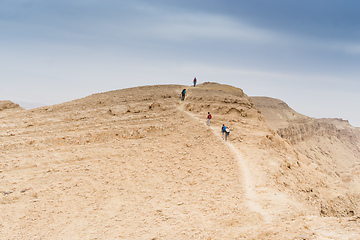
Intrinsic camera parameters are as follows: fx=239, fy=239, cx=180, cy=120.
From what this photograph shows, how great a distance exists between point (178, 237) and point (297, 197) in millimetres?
7386

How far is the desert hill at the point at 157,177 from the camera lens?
9.42 m

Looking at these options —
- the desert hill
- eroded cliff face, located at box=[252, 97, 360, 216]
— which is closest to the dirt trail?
the desert hill

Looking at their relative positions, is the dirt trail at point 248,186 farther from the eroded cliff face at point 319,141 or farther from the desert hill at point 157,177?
the eroded cliff face at point 319,141

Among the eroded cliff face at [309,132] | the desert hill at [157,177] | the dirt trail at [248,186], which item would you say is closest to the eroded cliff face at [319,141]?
the eroded cliff face at [309,132]

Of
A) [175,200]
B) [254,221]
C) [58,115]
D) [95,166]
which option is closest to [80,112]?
[58,115]

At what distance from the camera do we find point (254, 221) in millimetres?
8656

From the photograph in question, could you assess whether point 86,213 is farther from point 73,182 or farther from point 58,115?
point 58,115

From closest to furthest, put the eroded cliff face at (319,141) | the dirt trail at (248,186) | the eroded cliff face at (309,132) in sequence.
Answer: the dirt trail at (248,186) → the eroded cliff face at (319,141) → the eroded cliff face at (309,132)

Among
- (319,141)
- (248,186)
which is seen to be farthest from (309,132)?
(248,186)

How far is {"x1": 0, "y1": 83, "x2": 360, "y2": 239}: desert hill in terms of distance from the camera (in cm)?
942

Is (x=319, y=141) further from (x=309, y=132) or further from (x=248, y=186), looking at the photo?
→ (x=248, y=186)

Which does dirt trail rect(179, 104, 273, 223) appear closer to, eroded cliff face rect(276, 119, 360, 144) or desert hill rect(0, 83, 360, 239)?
desert hill rect(0, 83, 360, 239)

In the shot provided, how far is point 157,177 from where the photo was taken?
14.6 metres

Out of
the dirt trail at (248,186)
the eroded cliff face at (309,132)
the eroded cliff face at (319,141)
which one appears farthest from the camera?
the eroded cliff face at (309,132)
